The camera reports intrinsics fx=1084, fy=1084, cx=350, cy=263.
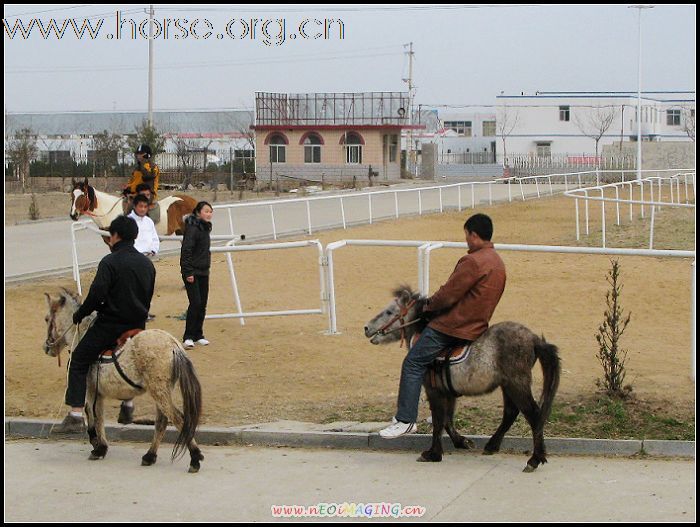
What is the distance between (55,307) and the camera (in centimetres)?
816

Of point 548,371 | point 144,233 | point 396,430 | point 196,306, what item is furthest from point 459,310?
point 144,233

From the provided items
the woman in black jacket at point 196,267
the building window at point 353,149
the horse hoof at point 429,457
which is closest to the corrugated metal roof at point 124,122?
the building window at point 353,149

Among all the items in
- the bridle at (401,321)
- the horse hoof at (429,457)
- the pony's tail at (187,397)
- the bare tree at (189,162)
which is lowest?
the horse hoof at (429,457)

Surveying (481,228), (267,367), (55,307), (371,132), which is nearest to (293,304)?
(267,367)

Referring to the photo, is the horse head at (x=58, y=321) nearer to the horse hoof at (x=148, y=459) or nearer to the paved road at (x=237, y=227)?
the horse hoof at (x=148, y=459)

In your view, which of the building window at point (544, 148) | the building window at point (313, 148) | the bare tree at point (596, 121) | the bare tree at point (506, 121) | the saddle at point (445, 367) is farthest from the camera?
the bare tree at point (506, 121)

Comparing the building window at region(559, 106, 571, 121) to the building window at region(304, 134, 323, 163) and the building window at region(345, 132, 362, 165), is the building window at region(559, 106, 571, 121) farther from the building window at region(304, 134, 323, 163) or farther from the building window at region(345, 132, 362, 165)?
the building window at region(304, 134, 323, 163)

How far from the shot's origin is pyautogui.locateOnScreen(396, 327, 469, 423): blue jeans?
291 inches

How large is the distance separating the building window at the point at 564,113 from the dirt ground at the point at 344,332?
5605cm

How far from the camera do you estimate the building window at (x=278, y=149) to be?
2467 inches

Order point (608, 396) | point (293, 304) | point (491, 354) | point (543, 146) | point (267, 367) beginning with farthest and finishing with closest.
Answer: point (543, 146) → point (293, 304) → point (267, 367) → point (608, 396) → point (491, 354)

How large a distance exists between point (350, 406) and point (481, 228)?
2.37 meters

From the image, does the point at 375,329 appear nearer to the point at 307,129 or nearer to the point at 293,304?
the point at 293,304

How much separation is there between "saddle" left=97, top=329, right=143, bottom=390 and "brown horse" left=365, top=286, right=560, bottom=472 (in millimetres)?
1757
